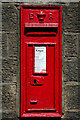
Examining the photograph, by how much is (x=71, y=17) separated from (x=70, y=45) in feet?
1.49

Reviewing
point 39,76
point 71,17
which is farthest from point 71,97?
point 71,17

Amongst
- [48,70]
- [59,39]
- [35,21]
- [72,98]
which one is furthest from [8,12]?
[72,98]

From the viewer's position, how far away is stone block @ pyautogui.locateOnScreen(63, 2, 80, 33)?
3.31 meters

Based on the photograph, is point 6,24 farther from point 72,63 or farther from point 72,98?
point 72,98

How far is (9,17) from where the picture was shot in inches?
130

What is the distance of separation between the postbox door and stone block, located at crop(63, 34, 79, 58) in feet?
0.77

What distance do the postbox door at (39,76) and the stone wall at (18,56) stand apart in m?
0.20

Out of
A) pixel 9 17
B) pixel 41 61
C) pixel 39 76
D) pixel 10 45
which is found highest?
pixel 9 17

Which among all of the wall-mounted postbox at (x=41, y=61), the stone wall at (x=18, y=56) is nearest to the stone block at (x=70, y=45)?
the stone wall at (x=18, y=56)

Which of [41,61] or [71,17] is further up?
[71,17]

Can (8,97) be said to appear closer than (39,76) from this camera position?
No

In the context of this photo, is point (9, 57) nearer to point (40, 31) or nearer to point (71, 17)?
point (40, 31)

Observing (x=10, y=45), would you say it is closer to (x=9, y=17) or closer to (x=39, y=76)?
(x=9, y=17)

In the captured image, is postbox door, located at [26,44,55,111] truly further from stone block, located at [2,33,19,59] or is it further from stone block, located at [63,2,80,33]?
stone block, located at [63,2,80,33]
